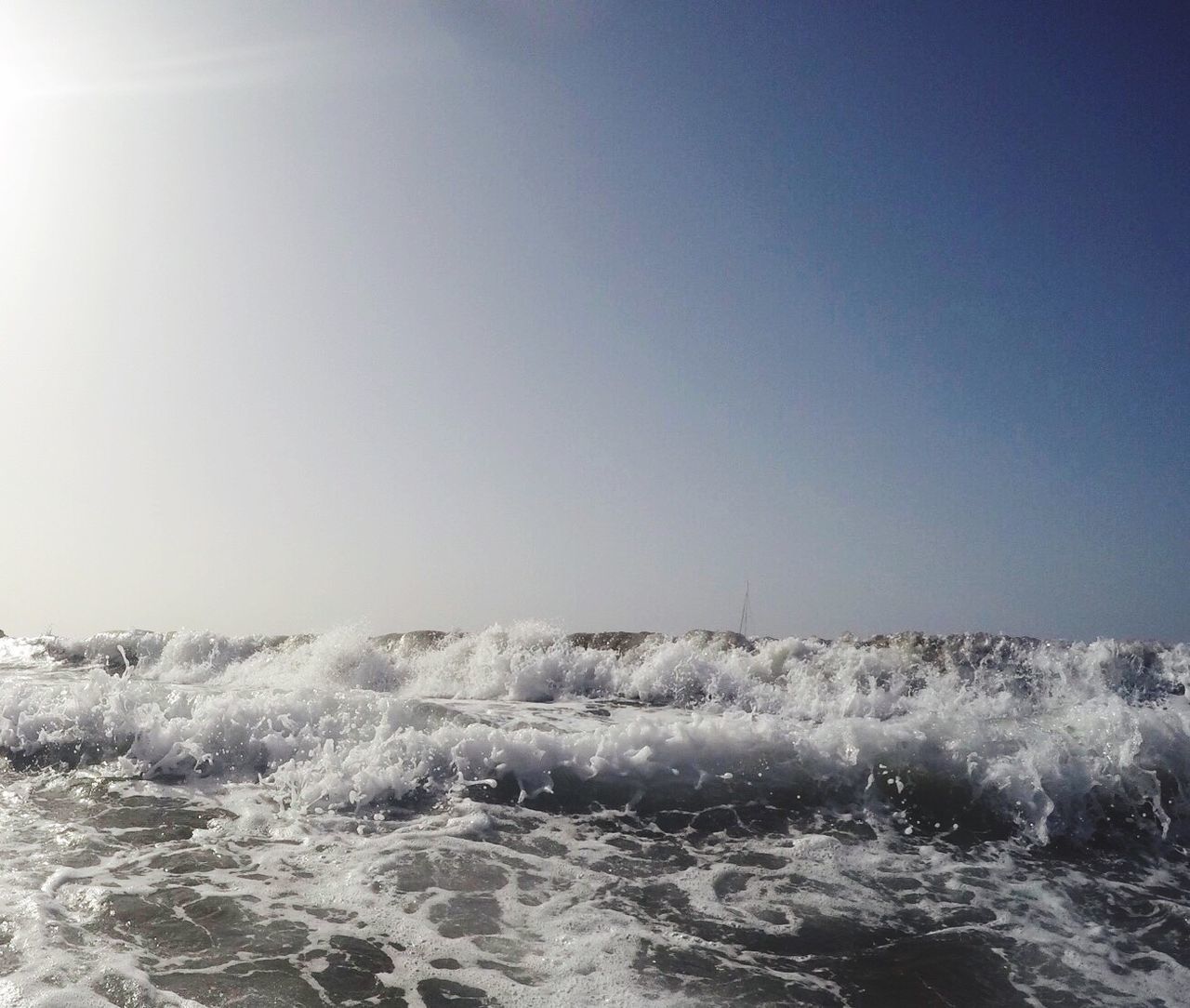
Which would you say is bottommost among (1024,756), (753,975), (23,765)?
(23,765)

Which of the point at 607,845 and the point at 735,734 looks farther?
the point at 735,734

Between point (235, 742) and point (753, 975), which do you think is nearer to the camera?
point (753, 975)

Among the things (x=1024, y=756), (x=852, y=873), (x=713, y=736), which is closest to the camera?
(x=852, y=873)

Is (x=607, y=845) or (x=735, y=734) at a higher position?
(x=735, y=734)

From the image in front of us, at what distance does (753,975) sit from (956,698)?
339 inches

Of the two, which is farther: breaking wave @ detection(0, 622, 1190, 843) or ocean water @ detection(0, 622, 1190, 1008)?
breaking wave @ detection(0, 622, 1190, 843)

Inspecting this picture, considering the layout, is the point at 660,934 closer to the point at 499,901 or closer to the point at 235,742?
the point at 499,901

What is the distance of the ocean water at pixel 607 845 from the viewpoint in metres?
4.29

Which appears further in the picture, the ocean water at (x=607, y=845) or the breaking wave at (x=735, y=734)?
the breaking wave at (x=735, y=734)

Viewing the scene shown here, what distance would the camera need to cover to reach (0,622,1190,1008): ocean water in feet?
14.1

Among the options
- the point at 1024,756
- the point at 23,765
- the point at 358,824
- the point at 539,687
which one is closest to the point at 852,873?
the point at 1024,756

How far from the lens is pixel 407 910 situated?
5.03 metres

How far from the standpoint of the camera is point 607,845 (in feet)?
21.1

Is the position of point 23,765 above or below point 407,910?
below
